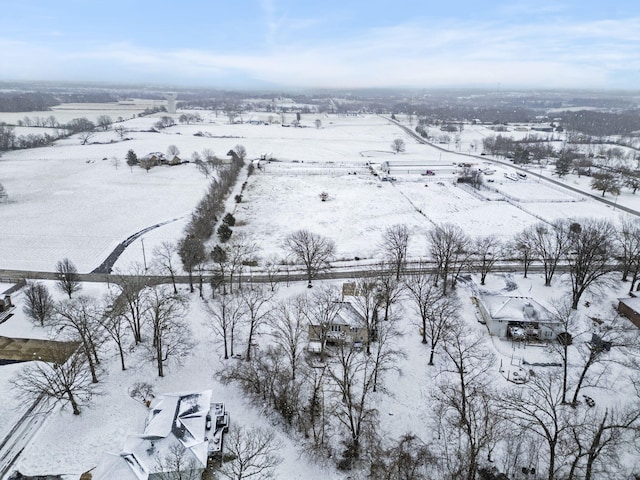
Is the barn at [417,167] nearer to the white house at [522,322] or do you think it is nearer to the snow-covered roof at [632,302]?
the snow-covered roof at [632,302]

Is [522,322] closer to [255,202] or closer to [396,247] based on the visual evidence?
[396,247]

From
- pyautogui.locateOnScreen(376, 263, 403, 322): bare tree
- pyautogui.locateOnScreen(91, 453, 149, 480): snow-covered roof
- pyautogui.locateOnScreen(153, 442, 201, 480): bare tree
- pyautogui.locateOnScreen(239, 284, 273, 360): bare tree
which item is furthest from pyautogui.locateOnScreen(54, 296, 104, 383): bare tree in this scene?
pyautogui.locateOnScreen(376, 263, 403, 322): bare tree

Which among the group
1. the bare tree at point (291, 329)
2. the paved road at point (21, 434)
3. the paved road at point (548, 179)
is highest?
the paved road at point (548, 179)

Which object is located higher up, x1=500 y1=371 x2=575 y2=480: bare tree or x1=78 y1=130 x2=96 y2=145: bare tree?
x1=78 y1=130 x2=96 y2=145: bare tree

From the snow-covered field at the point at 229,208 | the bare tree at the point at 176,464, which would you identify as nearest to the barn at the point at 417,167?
the snow-covered field at the point at 229,208

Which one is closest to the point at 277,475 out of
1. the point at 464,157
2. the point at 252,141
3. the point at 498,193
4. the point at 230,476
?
the point at 230,476

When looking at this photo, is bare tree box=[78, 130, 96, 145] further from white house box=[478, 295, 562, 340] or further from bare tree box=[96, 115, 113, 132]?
white house box=[478, 295, 562, 340]

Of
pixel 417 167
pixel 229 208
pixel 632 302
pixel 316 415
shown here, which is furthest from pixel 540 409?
pixel 417 167
